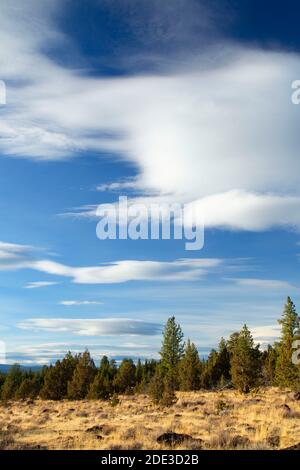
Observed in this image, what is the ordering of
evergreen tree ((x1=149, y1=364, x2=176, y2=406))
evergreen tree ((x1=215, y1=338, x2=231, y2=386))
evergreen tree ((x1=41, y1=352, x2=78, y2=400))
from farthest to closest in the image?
evergreen tree ((x1=215, y1=338, x2=231, y2=386)), evergreen tree ((x1=41, y1=352, x2=78, y2=400)), evergreen tree ((x1=149, y1=364, x2=176, y2=406))

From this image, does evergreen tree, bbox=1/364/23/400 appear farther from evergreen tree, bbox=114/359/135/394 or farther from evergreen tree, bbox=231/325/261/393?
evergreen tree, bbox=231/325/261/393

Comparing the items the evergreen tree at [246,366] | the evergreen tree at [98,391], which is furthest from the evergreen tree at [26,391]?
the evergreen tree at [246,366]

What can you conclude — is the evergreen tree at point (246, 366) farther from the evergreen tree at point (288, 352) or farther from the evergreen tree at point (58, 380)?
the evergreen tree at point (58, 380)

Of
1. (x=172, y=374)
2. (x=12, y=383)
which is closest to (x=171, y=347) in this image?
(x=172, y=374)

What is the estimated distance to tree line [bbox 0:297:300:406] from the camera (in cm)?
4372

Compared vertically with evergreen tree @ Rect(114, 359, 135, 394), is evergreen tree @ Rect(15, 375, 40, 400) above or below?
below

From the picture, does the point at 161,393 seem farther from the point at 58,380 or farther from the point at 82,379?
the point at 58,380

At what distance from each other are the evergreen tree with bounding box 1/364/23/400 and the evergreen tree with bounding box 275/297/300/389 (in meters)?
34.4

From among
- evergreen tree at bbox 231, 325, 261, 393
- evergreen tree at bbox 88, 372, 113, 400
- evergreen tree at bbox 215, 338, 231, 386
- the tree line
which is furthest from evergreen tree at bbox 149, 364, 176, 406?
evergreen tree at bbox 215, 338, 231, 386

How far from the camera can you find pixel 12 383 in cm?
6178

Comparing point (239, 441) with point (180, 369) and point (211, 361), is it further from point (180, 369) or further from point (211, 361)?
point (211, 361)
